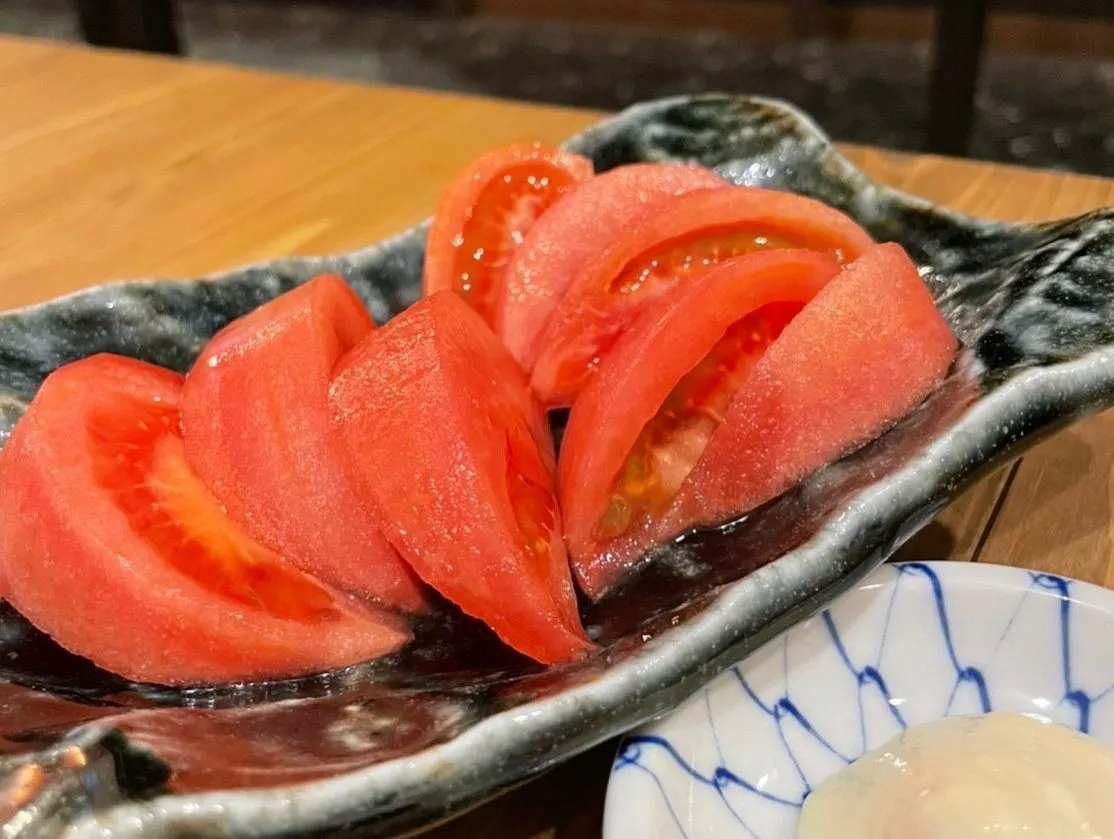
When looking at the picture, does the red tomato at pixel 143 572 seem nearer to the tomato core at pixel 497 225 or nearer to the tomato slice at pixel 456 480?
the tomato slice at pixel 456 480

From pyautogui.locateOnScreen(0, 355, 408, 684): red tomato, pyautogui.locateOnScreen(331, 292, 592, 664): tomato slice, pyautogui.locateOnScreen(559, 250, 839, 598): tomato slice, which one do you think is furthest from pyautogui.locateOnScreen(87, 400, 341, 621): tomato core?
pyautogui.locateOnScreen(559, 250, 839, 598): tomato slice

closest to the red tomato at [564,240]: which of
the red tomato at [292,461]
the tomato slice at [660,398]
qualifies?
the tomato slice at [660,398]

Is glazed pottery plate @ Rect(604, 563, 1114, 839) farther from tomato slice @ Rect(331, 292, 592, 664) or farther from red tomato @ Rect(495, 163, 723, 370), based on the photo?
red tomato @ Rect(495, 163, 723, 370)

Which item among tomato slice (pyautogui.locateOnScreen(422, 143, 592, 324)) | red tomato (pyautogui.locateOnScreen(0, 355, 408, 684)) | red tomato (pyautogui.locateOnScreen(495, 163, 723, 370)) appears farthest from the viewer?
tomato slice (pyautogui.locateOnScreen(422, 143, 592, 324))

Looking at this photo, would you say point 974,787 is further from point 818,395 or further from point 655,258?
point 655,258

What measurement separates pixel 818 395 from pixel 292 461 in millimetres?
535

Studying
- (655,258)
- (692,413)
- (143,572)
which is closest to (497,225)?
(655,258)

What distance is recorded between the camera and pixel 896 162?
230cm

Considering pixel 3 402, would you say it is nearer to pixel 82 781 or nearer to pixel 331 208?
pixel 82 781

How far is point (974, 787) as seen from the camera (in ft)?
2.92

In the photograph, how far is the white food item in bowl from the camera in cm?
86

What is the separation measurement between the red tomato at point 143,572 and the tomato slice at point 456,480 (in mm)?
124

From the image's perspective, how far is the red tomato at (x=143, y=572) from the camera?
3.18ft

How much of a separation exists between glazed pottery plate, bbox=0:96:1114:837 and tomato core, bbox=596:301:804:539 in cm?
7
